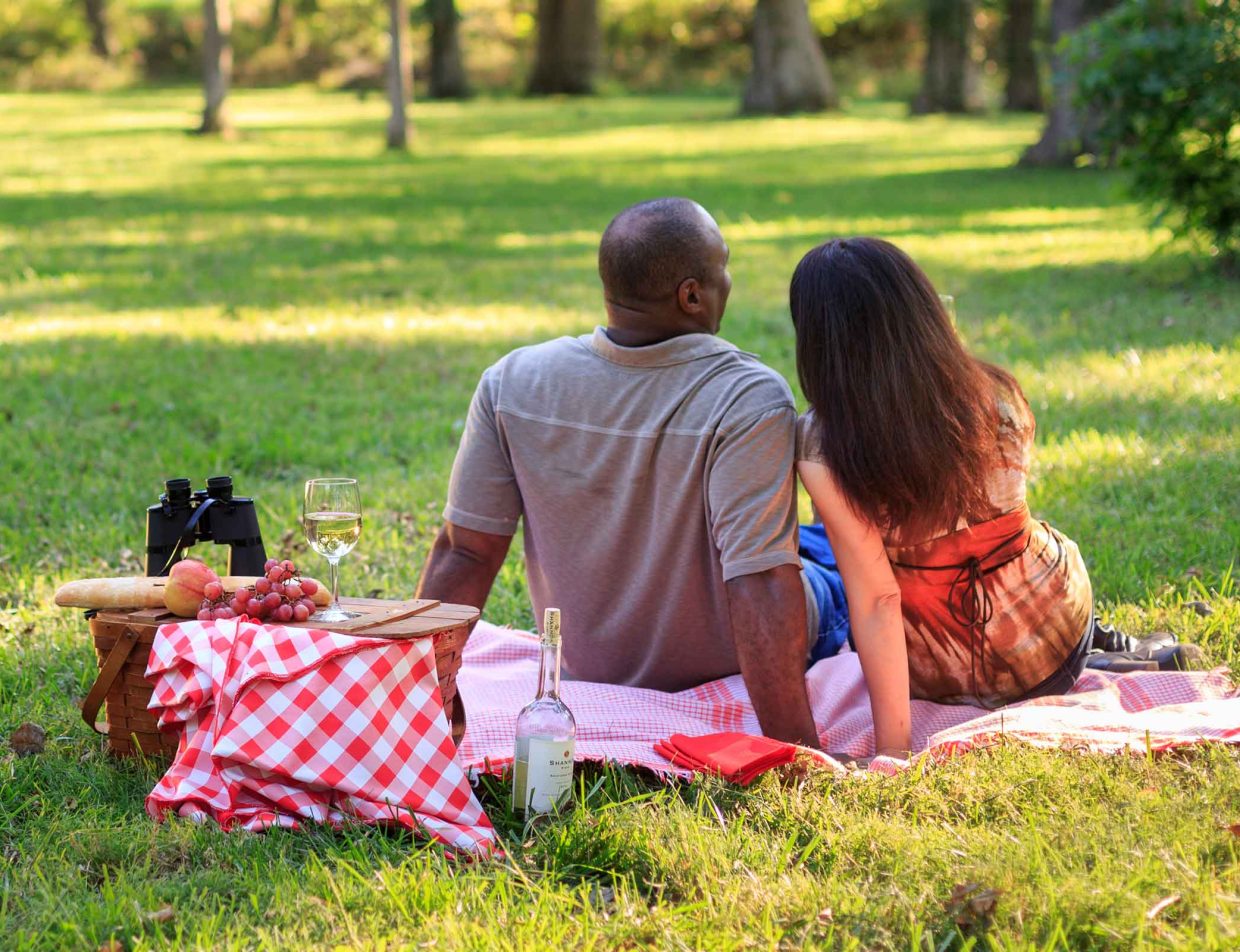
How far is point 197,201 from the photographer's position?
1692cm

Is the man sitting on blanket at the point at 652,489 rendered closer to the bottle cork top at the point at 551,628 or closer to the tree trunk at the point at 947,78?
the bottle cork top at the point at 551,628

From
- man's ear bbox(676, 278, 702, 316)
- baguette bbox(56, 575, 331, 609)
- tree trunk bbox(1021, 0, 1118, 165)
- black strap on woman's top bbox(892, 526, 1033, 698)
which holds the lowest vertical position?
black strap on woman's top bbox(892, 526, 1033, 698)

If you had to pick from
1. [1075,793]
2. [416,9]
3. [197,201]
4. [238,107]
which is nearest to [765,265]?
[197,201]

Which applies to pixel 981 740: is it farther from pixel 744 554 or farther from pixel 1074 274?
pixel 1074 274

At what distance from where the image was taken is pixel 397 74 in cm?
2208

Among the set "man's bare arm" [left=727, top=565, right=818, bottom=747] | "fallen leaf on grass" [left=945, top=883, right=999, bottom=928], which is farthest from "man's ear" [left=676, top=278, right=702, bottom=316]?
"fallen leaf on grass" [left=945, top=883, right=999, bottom=928]

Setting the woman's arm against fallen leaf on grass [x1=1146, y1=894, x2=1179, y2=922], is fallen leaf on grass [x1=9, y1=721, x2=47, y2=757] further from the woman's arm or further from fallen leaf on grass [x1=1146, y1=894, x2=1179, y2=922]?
fallen leaf on grass [x1=1146, y1=894, x2=1179, y2=922]

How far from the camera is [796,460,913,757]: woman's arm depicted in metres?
3.54

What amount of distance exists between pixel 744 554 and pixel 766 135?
79.9 ft

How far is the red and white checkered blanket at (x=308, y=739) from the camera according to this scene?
10.3 ft

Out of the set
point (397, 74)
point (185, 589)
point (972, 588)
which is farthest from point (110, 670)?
point (397, 74)

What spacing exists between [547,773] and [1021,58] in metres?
34.2

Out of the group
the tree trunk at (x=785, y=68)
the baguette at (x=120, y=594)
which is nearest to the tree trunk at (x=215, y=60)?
the tree trunk at (x=785, y=68)

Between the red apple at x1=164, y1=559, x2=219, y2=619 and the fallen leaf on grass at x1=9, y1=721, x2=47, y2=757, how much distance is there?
65cm
